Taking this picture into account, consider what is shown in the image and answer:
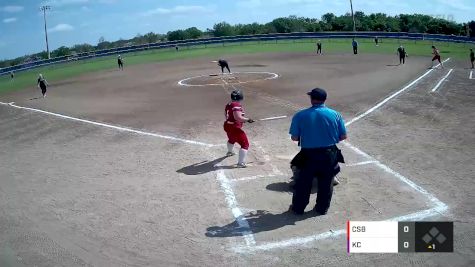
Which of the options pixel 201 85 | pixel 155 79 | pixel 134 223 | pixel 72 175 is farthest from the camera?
pixel 155 79

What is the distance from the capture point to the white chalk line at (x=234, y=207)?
6.96m

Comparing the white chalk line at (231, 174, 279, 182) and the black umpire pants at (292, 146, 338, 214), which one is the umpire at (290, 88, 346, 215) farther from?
the white chalk line at (231, 174, 279, 182)

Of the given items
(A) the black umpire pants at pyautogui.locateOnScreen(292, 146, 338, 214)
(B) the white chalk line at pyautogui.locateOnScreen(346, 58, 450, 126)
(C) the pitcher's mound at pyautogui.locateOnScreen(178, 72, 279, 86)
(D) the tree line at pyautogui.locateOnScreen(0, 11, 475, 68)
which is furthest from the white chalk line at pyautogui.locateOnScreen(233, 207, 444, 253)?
(D) the tree line at pyautogui.locateOnScreen(0, 11, 475, 68)

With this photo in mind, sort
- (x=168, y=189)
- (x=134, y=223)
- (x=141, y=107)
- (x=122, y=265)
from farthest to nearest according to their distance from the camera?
(x=141, y=107) → (x=168, y=189) → (x=134, y=223) → (x=122, y=265)

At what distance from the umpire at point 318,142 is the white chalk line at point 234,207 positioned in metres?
1.15

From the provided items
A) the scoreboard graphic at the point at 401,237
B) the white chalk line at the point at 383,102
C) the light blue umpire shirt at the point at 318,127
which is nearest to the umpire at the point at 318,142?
the light blue umpire shirt at the point at 318,127

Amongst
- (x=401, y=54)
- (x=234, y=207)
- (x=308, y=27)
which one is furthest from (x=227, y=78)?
(x=308, y=27)

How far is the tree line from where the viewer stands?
70000mm

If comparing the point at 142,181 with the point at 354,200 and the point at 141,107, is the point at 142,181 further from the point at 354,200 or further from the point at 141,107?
the point at 141,107

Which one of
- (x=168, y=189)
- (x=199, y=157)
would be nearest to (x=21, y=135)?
(x=199, y=157)

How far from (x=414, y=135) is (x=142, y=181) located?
826 centimetres

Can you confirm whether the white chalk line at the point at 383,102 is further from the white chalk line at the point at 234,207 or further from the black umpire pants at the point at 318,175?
the black umpire pants at the point at 318,175

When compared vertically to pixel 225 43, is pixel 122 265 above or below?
below

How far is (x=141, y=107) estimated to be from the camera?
2044cm
